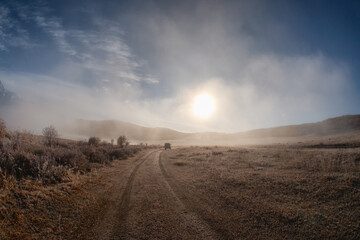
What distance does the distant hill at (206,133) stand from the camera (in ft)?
276

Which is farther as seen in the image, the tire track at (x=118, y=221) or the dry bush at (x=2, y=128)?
the dry bush at (x=2, y=128)

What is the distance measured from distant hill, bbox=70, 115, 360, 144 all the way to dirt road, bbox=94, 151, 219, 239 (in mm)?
93444

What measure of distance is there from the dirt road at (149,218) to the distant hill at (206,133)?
307 ft

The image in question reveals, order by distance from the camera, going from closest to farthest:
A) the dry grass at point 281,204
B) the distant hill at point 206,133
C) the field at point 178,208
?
1. the field at point 178,208
2. the dry grass at point 281,204
3. the distant hill at point 206,133

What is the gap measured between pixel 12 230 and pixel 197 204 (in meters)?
4.63

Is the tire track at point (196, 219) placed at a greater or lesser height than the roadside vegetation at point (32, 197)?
lesser

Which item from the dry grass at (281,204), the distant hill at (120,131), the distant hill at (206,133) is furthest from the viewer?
the distant hill at (120,131)

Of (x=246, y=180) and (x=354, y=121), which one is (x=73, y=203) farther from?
(x=354, y=121)

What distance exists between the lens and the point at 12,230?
A: 3283 mm

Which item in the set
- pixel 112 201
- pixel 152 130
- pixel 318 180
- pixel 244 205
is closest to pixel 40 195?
pixel 112 201

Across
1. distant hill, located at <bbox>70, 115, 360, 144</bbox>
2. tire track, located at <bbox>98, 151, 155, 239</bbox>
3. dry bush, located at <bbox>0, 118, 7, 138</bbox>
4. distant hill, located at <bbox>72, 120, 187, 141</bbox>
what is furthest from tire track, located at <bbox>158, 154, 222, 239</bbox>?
distant hill, located at <bbox>72, 120, 187, 141</bbox>

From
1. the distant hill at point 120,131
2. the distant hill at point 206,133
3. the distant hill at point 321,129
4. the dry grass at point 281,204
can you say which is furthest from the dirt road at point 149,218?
the distant hill at point 120,131

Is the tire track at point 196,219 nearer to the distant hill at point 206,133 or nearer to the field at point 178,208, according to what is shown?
the field at point 178,208

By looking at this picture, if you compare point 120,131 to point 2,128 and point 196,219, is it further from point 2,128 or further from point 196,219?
point 196,219
